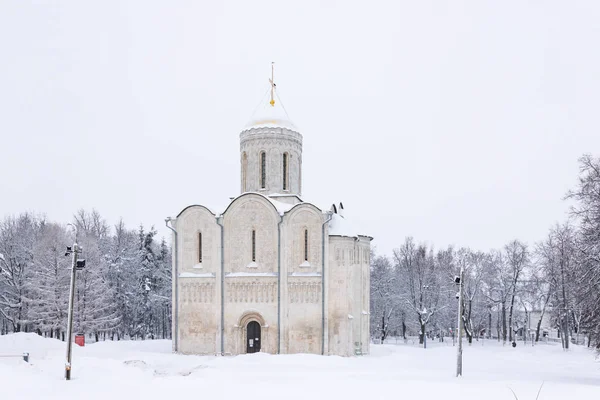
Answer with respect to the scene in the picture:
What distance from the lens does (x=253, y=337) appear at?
90.0 feet

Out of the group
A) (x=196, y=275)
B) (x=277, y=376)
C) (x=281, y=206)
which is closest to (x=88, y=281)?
(x=196, y=275)

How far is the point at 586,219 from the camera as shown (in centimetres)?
1883

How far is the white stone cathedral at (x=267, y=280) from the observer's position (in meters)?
26.8

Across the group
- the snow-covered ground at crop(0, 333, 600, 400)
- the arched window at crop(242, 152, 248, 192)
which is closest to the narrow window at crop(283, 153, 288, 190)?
the arched window at crop(242, 152, 248, 192)

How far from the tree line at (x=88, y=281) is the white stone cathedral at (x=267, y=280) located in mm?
8734

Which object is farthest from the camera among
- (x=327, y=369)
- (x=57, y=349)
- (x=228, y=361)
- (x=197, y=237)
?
(x=197, y=237)

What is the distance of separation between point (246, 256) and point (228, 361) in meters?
6.31

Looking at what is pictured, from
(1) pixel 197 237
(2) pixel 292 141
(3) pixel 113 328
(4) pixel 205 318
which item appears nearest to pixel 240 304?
(4) pixel 205 318

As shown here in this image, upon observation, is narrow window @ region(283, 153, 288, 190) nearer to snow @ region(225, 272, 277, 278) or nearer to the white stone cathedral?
the white stone cathedral

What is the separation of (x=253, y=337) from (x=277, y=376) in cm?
938

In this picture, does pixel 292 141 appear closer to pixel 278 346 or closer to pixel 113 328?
pixel 278 346

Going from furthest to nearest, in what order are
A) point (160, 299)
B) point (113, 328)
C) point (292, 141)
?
point (160, 299), point (113, 328), point (292, 141)

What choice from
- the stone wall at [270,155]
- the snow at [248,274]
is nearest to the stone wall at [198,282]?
the snow at [248,274]

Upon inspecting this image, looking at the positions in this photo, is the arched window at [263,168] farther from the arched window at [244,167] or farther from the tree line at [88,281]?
the tree line at [88,281]
